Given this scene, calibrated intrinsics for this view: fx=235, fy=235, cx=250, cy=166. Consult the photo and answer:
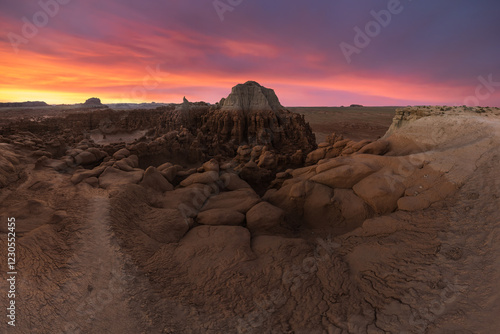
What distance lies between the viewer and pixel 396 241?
4977mm

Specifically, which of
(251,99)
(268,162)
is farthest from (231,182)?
(251,99)

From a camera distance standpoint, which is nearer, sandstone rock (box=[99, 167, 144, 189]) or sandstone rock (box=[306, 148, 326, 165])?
sandstone rock (box=[99, 167, 144, 189])

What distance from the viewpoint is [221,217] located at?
21.5ft

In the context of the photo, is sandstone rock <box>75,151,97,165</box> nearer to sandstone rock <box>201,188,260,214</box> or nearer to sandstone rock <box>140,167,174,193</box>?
sandstone rock <box>140,167,174,193</box>

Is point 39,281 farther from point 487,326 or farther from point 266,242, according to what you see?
point 487,326

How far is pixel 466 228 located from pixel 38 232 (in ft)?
29.5

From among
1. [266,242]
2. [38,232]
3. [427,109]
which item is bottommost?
[266,242]

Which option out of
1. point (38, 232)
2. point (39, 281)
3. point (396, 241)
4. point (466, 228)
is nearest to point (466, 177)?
point (466, 228)

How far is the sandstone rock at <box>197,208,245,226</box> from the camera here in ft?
21.2

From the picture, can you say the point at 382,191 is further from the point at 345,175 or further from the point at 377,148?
the point at 377,148

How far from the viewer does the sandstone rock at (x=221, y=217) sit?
6473mm

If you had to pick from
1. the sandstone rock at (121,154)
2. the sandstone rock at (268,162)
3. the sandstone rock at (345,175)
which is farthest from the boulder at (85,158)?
the sandstone rock at (345,175)

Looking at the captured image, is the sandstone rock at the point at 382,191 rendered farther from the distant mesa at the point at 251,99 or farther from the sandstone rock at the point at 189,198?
the distant mesa at the point at 251,99

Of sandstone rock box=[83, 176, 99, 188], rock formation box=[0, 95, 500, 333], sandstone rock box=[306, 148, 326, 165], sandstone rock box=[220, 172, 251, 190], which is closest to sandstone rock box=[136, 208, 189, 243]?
rock formation box=[0, 95, 500, 333]
